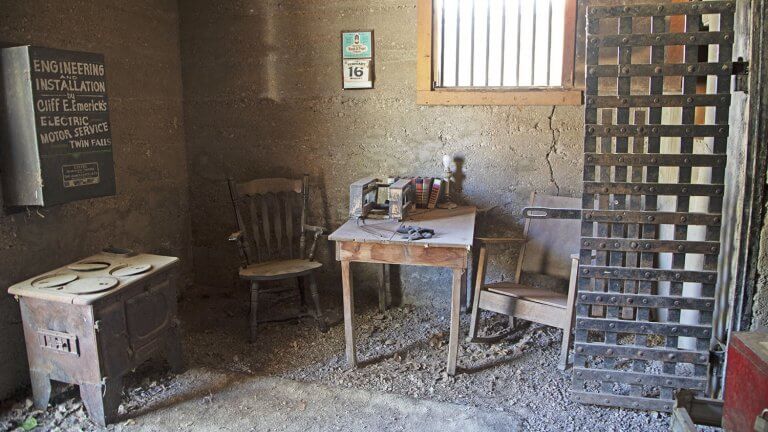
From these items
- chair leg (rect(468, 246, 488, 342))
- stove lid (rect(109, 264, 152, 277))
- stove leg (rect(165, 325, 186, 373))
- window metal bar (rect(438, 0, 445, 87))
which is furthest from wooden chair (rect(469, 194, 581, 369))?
stove lid (rect(109, 264, 152, 277))

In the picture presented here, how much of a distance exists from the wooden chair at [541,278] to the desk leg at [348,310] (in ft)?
2.72

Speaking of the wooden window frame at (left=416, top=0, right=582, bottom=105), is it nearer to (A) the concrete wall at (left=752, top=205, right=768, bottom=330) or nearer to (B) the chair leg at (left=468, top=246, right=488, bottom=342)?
(B) the chair leg at (left=468, top=246, right=488, bottom=342)

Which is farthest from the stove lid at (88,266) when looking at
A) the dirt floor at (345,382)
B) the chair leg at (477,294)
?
the chair leg at (477,294)

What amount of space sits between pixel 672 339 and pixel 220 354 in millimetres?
2522

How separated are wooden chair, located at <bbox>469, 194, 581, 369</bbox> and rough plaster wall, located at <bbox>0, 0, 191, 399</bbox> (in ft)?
7.56

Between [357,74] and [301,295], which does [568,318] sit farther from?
[357,74]

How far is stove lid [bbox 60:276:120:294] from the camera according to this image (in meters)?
2.70

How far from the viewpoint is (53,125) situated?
2.86 m

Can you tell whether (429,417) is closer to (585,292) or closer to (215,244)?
(585,292)

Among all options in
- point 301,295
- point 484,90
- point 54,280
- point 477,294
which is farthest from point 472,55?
point 54,280

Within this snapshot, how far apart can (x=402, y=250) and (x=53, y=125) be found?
1846 millimetres

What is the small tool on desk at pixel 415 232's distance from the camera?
3.08 m

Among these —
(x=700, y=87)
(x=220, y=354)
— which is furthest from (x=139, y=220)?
(x=700, y=87)

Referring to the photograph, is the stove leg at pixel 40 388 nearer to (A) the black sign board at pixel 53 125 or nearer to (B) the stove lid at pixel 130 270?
(B) the stove lid at pixel 130 270
